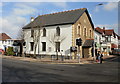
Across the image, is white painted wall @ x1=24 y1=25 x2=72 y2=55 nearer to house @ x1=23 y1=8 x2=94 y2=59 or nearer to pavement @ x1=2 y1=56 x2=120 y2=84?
house @ x1=23 y1=8 x2=94 y2=59

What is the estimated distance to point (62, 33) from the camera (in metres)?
29.0

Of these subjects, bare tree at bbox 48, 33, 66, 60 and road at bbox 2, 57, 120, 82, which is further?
bare tree at bbox 48, 33, 66, 60

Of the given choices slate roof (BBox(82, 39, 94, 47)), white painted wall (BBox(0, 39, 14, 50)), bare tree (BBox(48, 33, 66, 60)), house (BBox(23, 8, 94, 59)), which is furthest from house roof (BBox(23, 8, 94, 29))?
white painted wall (BBox(0, 39, 14, 50))

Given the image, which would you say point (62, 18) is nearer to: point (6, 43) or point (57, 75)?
point (57, 75)

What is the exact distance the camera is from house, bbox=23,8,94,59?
1107 inches

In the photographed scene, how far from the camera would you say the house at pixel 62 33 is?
92.2 feet

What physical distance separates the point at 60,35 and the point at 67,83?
21.2m

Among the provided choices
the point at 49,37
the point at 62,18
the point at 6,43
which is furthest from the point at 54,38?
the point at 6,43

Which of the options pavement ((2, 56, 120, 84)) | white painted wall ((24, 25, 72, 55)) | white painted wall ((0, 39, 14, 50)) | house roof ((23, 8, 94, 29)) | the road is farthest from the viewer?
white painted wall ((0, 39, 14, 50))

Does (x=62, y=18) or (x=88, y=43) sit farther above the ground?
(x=62, y=18)

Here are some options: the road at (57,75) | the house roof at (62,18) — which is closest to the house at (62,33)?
the house roof at (62,18)

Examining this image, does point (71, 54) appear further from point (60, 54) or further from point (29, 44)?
point (29, 44)

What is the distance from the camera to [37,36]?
1220 inches

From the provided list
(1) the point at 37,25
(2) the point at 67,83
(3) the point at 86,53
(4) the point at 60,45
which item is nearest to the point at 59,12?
(1) the point at 37,25
